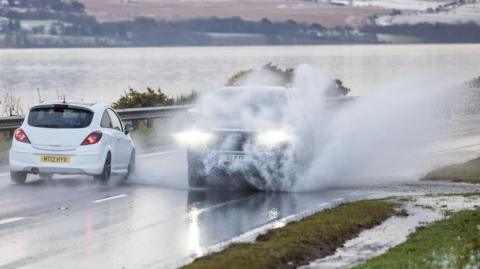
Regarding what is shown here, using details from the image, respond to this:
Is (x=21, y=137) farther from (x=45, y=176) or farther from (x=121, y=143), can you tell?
(x=121, y=143)

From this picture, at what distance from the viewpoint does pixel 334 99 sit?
5141cm

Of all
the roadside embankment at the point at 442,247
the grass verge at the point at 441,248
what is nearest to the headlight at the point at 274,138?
the roadside embankment at the point at 442,247

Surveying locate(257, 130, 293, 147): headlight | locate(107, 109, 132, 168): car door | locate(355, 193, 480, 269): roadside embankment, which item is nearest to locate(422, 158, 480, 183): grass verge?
locate(257, 130, 293, 147): headlight

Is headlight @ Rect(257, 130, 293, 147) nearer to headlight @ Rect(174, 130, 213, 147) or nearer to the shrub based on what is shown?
headlight @ Rect(174, 130, 213, 147)

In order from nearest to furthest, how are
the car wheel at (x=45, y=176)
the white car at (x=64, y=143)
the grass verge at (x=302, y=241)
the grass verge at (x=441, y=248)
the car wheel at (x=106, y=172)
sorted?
the grass verge at (x=441, y=248)
the grass verge at (x=302, y=241)
the white car at (x=64, y=143)
the car wheel at (x=106, y=172)
the car wheel at (x=45, y=176)

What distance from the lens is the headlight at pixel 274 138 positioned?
2471 cm

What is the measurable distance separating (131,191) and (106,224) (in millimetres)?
5162

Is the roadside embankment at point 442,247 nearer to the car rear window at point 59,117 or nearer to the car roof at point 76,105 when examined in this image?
the car rear window at point 59,117

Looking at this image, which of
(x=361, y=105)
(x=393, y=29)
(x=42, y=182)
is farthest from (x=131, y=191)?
(x=393, y=29)

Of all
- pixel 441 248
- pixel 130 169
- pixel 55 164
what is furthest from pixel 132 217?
pixel 130 169

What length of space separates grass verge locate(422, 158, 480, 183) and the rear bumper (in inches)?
269

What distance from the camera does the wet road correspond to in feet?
53.5

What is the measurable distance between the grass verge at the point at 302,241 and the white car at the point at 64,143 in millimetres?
5678

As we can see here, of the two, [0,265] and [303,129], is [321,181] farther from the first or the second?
[0,265]
